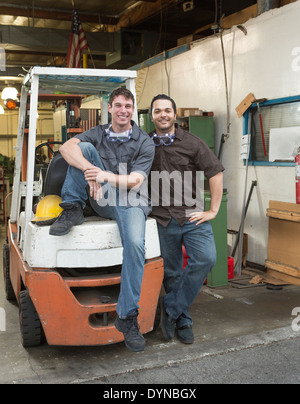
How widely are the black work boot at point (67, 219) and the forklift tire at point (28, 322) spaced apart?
0.77 meters

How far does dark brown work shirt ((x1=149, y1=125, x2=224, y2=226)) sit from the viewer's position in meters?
3.88

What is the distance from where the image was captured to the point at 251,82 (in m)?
6.47

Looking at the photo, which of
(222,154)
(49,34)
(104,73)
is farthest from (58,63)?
(104,73)

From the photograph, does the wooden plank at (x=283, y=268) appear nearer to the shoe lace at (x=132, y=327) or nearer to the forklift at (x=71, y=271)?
the forklift at (x=71, y=271)

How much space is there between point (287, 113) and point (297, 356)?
10.9 feet

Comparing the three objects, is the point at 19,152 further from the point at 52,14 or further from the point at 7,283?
the point at 52,14

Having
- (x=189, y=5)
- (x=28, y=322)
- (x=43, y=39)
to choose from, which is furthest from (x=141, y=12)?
(x=28, y=322)

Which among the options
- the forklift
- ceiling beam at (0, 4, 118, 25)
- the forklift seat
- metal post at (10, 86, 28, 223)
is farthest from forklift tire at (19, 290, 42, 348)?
ceiling beam at (0, 4, 118, 25)

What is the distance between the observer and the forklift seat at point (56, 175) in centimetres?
385

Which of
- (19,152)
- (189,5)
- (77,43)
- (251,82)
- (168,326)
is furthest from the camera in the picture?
(77,43)

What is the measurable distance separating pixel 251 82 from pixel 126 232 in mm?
3887

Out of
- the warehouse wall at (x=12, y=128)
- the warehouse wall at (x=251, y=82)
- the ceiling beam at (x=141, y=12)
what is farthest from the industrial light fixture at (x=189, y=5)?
the warehouse wall at (x=12, y=128)

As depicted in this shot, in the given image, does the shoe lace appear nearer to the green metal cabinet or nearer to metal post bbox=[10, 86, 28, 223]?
metal post bbox=[10, 86, 28, 223]

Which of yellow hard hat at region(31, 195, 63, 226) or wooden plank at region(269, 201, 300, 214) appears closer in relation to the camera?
yellow hard hat at region(31, 195, 63, 226)
